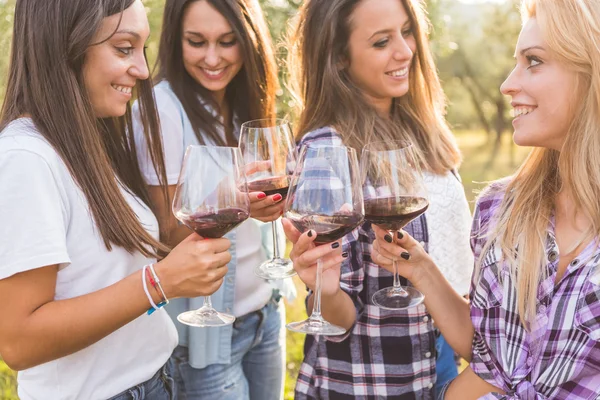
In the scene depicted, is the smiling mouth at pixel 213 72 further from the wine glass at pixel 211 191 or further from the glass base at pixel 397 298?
the glass base at pixel 397 298

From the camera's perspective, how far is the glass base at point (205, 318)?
213 centimetres

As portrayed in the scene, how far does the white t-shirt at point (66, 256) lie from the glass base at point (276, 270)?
0.38 m

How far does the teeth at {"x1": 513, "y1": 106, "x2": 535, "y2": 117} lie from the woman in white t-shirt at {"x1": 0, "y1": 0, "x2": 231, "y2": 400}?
41.4 inches

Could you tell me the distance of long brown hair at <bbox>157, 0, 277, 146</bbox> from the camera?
9.98ft

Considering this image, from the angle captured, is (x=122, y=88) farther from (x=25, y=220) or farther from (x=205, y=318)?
(x=205, y=318)

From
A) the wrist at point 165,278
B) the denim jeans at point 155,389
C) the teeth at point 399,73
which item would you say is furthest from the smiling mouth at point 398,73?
the denim jeans at point 155,389

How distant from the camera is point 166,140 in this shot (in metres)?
2.93

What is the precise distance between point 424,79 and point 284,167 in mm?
993

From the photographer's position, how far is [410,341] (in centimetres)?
258

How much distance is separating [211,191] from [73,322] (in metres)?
0.54

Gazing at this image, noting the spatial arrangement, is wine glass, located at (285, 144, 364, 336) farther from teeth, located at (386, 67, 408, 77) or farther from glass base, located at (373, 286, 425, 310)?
teeth, located at (386, 67, 408, 77)

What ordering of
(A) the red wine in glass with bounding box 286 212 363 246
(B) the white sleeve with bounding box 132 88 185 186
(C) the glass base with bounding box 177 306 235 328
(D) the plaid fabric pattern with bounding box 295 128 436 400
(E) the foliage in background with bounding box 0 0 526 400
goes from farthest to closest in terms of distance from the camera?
(E) the foliage in background with bounding box 0 0 526 400 → (B) the white sleeve with bounding box 132 88 185 186 → (D) the plaid fabric pattern with bounding box 295 128 436 400 → (C) the glass base with bounding box 177 306 235 328 → (A) the red wine in glass with bounding box 286 212 363 246

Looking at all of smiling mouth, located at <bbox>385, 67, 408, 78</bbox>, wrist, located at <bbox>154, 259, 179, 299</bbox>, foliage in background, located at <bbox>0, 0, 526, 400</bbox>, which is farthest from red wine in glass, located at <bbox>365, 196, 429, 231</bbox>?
foliage in background, located at <bbox>0, 0, 526, 400</bbox>

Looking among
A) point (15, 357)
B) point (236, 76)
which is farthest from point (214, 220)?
point (236, 76)
